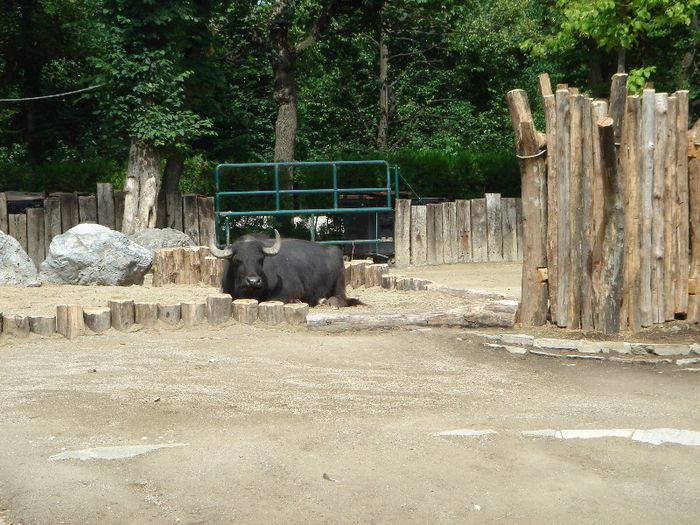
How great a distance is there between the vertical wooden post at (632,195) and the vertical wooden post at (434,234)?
884 cm

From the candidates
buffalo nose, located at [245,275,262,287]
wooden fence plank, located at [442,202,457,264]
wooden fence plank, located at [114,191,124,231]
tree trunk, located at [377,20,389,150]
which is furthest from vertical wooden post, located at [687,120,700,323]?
tree trunk, located at [377,20,389,150]

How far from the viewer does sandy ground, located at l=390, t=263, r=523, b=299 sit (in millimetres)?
14524

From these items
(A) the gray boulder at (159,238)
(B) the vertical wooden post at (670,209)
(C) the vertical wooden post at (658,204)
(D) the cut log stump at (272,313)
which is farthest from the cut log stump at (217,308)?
(A) the gray boulder at (159,238)

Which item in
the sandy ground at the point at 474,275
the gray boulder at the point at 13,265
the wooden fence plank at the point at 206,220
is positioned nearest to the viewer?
the gray boulder at the point at 13,265

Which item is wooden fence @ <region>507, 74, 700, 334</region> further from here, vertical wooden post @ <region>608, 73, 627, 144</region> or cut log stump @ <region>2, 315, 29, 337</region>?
cut log stump @ <region>2, 315, 29, 337</region>

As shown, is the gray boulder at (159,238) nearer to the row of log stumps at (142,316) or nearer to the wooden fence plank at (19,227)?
the wooden fence plank at (19,227)

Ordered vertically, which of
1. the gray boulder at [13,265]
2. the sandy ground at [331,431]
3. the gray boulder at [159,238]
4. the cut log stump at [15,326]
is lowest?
the sandy ground at [331,431]

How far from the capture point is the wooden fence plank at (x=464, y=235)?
18.1 meters

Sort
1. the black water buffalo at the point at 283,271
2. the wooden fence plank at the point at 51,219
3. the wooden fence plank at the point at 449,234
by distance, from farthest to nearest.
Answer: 1. the wooden fence plank at the point at 449,234
2. the wooden fence plank at the point at 51,219
3. the black water buffalo at the point at 283,271

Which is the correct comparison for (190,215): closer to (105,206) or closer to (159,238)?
(105,206)

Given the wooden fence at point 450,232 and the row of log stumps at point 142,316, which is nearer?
the row of log stumps at point 142,316

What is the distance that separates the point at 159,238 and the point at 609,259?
8475mm

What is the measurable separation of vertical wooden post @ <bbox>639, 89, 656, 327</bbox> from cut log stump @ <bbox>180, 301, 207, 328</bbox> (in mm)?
3999

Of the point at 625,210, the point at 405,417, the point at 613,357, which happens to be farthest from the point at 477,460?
the point at 625,210
